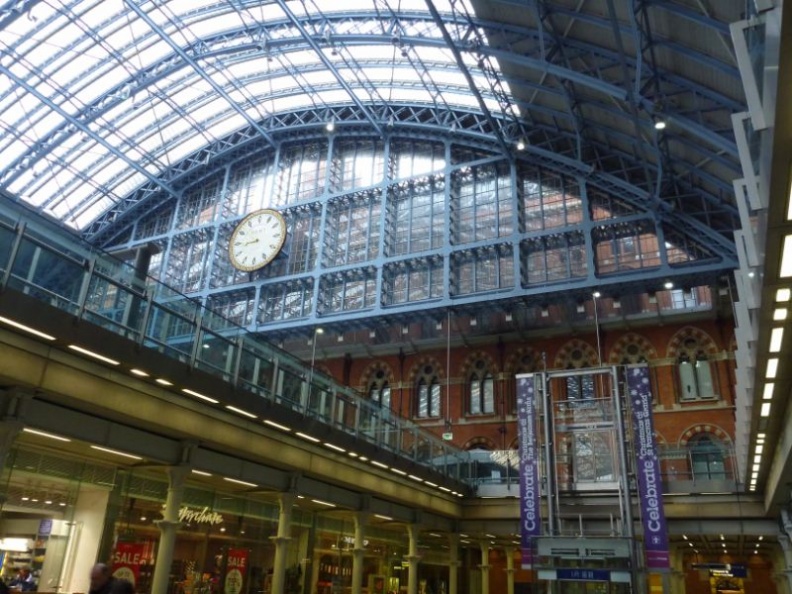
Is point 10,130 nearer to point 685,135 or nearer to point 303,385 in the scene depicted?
point 303,385

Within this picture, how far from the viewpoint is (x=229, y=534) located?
58.0ft

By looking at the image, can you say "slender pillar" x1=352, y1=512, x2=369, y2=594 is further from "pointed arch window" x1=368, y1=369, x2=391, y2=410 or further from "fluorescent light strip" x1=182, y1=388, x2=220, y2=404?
"pointed arch window" x1=368, y1=369, x2=391, y2=410

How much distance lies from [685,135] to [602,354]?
12.6m

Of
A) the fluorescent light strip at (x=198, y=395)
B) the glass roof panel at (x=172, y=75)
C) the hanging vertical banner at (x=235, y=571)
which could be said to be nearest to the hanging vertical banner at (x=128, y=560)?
the hanging vertical banner at (x=235, y=571)

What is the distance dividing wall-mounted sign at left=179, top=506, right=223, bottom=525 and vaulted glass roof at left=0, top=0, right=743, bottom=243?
701 inches

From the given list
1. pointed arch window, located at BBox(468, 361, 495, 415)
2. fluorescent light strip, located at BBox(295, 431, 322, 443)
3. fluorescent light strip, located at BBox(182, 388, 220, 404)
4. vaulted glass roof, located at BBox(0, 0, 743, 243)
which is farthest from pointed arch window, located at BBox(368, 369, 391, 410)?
fluorescent light strip, located at BBox(182, 388, 220, 404)

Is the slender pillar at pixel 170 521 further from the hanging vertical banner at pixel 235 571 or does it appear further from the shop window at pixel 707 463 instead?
the shop window at pixel 707 463

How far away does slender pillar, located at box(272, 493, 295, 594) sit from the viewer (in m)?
15.7

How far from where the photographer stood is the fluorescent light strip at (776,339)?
9398 millimetres

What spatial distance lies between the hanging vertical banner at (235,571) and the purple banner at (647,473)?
11.2m

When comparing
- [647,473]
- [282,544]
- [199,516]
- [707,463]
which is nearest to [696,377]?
[707,463]

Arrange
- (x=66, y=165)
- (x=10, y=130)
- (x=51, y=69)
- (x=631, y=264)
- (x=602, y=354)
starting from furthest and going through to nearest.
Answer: (x=66, y=165)
(x=10, y=130)
(x=51, y=69)
(x=602, y=354)
(x=631, y=264)

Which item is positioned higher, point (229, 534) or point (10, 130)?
point (10, 130)

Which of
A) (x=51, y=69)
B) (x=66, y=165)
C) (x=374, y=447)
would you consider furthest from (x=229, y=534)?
(x=66, y=165)
